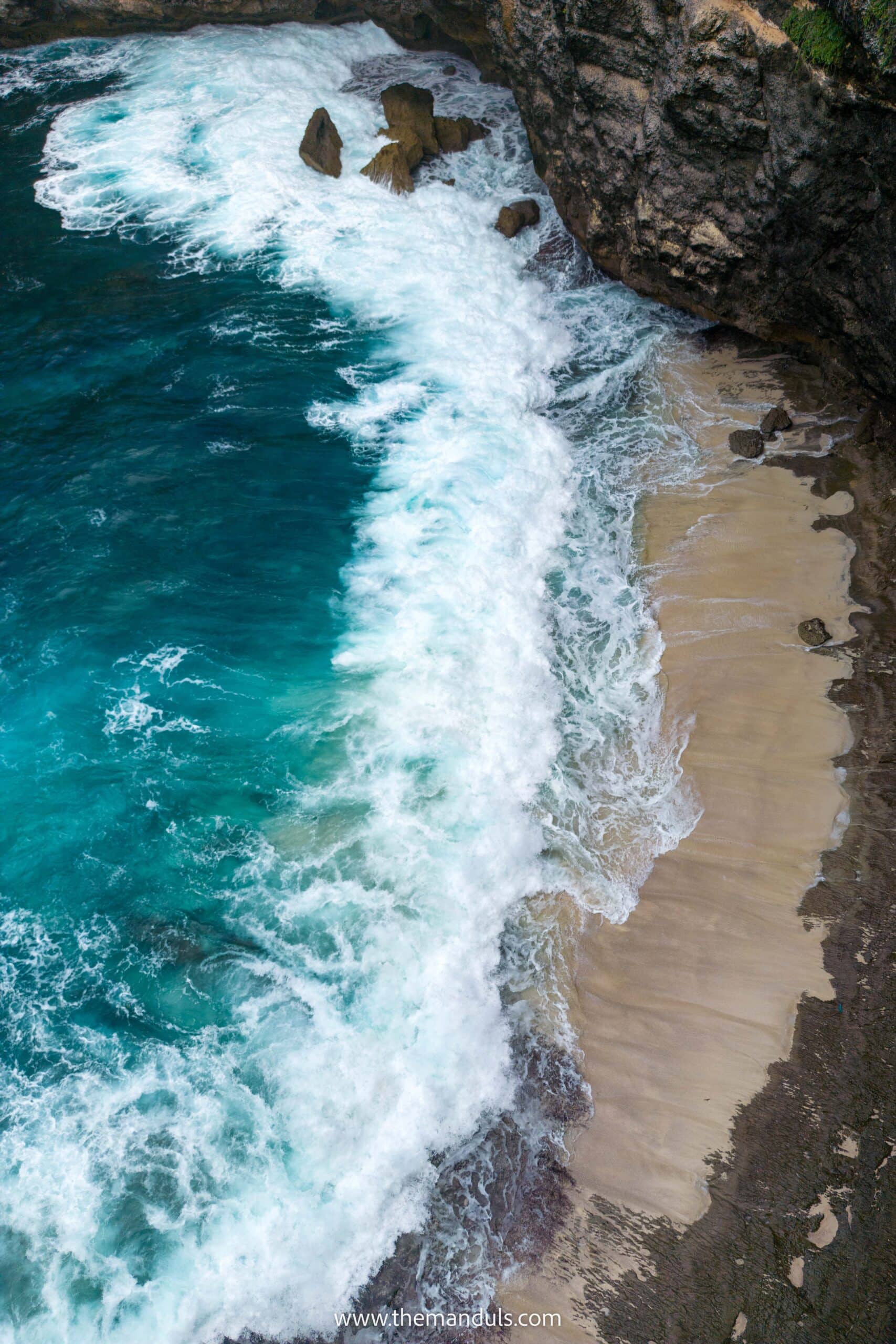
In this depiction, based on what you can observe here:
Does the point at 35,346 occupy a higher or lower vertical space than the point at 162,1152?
higher

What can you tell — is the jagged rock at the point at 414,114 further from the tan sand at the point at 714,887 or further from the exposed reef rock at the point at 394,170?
the tan sand at the point at 714,887

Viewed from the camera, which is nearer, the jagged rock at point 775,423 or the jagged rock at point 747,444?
the jagged rock at point 747,444

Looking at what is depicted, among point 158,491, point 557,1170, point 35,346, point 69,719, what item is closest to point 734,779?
point 557,1170

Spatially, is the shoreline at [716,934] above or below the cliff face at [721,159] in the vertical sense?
below

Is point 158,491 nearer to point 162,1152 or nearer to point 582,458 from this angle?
point 582,458

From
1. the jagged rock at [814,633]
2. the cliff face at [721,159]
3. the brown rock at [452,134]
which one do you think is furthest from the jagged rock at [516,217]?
the jagged rock at [814,633]

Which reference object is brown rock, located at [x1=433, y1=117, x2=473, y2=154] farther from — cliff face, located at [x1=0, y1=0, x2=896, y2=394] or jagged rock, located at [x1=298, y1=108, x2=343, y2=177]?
cliff face, located at [x1=0, y1=0, x2=896, y2=394]
